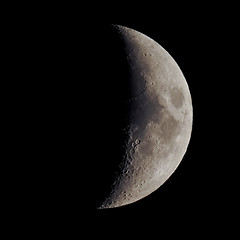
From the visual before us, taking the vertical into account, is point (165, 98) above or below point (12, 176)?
above

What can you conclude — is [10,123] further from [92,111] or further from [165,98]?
[165,98]

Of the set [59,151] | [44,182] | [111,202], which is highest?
[59,151]

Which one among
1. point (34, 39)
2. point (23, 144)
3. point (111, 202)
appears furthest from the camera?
point (111, 202)

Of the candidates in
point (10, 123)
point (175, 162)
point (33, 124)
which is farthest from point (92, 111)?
point (175, 162)

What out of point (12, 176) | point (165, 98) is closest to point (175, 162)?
point (165, 98)

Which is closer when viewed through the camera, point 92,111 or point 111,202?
Result: point 92,111

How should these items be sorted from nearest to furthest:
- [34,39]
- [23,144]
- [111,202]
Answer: [23,144], [34,39], [111,202]
